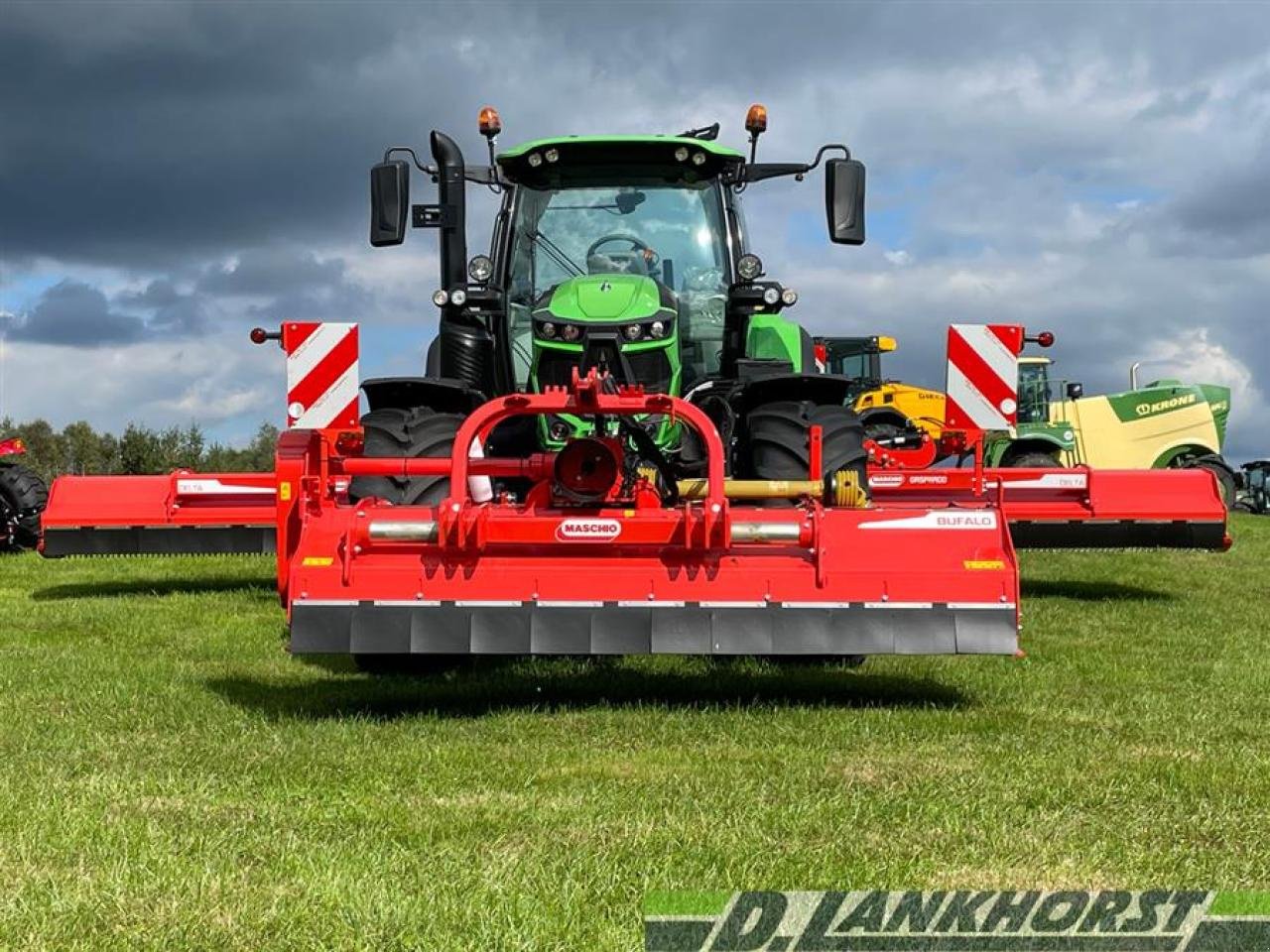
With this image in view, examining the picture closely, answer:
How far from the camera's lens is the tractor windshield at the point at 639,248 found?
7.19 metres

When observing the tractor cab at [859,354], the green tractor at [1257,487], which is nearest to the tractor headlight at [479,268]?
the tractor cab at [859,354]

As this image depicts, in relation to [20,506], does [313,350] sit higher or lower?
higher

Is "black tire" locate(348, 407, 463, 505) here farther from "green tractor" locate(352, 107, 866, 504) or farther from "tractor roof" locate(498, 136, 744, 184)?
"tractor roof" locate(498, 136, 744, 184)

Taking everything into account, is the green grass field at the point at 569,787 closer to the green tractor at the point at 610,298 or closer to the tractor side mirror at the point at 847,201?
the green tractor at the point at 610,298

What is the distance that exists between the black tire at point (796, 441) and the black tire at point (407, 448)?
1.39 m

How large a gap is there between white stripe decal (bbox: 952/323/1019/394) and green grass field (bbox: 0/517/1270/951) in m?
2.55

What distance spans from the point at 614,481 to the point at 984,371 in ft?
14.7

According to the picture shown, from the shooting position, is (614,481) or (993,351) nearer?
(614,481)

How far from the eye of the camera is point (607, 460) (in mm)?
5355

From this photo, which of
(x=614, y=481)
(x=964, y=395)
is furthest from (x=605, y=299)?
(x=964, y=395)

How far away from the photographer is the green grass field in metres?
2.96

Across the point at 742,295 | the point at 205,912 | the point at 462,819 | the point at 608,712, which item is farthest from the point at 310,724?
the point at 742,295

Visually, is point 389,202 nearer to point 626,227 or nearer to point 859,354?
point 626,227

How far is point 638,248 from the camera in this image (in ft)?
23.6
